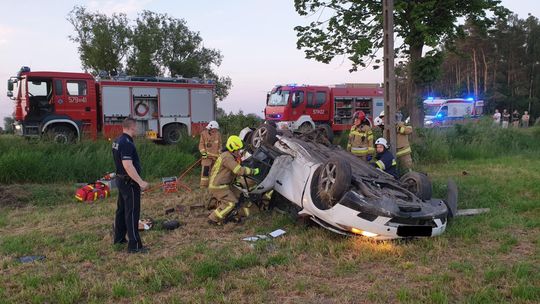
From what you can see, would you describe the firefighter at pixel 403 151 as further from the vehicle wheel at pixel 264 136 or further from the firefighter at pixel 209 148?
the firefighter at pixel 209 148

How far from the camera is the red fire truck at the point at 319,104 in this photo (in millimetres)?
18312

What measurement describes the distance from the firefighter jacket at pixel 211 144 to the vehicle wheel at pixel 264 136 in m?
2.03

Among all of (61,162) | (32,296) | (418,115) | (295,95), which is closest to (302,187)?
→ (32,296)

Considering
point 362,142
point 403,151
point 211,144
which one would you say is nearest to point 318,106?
point 211,144

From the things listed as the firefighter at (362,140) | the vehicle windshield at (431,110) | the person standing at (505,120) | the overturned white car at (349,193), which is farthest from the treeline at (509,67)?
the overturned white car at (349,193)

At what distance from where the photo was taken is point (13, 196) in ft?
28.0

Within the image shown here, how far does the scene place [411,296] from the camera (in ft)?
12.0

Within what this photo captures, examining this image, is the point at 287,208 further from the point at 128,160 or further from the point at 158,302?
the point at 158,302

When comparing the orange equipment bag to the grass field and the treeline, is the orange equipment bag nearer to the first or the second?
the grass field

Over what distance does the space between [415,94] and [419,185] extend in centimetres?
884

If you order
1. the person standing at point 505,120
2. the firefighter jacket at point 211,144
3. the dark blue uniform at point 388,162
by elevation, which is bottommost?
the dark blue uniform at point 388,162

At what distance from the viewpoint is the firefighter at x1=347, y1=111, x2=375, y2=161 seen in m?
8.32

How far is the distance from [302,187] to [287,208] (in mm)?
999

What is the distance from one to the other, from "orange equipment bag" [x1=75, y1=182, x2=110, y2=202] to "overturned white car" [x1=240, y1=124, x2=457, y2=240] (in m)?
3.58
